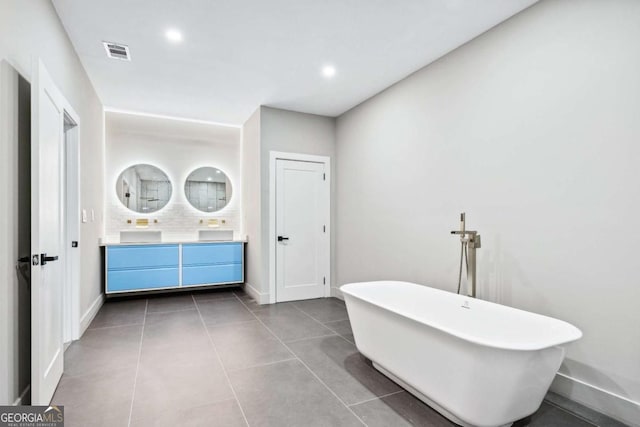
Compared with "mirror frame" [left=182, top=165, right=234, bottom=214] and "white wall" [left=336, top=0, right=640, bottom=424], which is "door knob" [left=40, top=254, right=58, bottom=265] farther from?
"mirror frame" [left=182, top=165, right=234, bottom=214]

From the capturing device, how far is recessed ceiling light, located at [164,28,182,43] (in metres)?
2.72

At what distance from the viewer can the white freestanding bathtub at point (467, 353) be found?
159cm

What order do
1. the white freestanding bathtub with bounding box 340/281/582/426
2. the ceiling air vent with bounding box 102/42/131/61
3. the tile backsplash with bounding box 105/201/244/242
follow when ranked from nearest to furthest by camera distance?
the white freestanding bathtub with bounding box 340/281/582/426 < the ceiling air vent with bounding box 102/42/131/61 < the tile backsplash with bounding box 105/201/244/242

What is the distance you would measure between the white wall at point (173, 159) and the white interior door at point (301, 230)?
52.6 inches

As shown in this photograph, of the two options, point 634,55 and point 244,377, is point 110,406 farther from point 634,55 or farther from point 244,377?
point 634,55

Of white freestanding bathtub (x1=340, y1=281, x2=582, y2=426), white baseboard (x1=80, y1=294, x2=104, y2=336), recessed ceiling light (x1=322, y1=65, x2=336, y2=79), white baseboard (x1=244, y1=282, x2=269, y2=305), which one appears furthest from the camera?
white baseboard (x1=244, y1=282, x2=269, y2=305)

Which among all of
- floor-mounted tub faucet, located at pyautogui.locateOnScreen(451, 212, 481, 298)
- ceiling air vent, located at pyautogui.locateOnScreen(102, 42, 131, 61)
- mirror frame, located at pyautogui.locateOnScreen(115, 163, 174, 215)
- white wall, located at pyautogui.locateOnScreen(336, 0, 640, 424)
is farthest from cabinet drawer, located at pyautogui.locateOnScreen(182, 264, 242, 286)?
floor-mounted tub faucet, located at pyautogui.locateOnScreen(451, 212, 481, 298)

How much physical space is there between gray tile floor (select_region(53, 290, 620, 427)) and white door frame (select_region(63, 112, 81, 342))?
34 centimetres

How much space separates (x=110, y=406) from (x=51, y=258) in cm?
99

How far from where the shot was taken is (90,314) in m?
3.62

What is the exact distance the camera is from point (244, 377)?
2430mm

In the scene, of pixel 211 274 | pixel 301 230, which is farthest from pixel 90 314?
pixel 301 230

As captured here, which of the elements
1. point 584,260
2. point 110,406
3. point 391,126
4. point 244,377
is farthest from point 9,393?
point 391,126

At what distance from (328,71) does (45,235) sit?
2.84 metres
